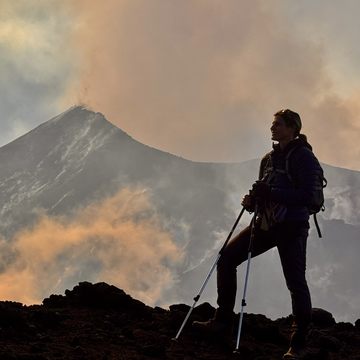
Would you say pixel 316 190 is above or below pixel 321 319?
above

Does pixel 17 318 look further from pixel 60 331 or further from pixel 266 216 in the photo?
pixel 266 216

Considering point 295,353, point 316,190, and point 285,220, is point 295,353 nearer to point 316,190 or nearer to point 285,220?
point 285,220

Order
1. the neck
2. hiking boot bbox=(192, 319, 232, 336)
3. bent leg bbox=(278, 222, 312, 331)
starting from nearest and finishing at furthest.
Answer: bent leg bbox=(278, 222, 312, 331)
the neck
hiking boot bbox=(192, 319, 232, 336)

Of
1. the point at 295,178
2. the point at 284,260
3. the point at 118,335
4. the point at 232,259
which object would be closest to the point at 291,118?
the point at 295,178

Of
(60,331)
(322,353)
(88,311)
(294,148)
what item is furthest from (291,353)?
(88,311)

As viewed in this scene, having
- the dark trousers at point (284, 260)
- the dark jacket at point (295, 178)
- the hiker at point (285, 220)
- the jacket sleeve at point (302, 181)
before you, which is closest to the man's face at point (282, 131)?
the hiker at point (285, 220)

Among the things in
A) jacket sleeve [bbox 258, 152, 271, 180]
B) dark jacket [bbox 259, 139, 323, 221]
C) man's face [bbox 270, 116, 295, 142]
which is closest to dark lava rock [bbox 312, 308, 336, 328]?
jacket sleeve [bbox 258, 152, 271, 180]

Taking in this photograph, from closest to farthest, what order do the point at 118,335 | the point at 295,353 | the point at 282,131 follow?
the point at 295,353 < the point at 282,131 < the point at 118,335

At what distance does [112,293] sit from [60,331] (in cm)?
223

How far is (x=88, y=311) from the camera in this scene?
31.6 feet

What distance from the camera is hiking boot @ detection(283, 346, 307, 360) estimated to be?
7168 mm

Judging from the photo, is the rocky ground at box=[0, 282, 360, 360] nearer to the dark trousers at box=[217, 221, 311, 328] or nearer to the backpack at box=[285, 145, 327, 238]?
the dark trousers at box=[217, 221, 311, 328]

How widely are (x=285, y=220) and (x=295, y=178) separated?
542 millimetres

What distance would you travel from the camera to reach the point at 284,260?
7520mm
